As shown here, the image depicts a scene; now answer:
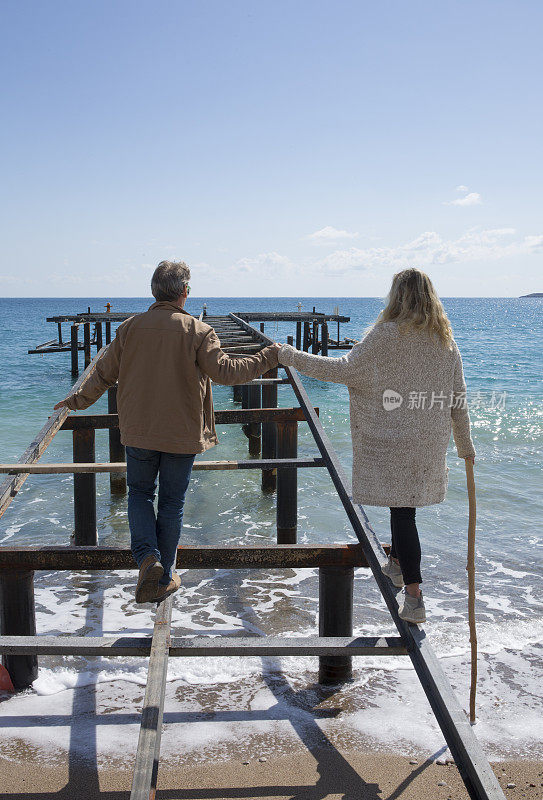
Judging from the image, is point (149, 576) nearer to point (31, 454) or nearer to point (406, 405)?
point (406, 405)

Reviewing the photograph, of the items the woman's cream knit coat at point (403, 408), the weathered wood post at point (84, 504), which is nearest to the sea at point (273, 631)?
the weathered wood post at point (84, 504)

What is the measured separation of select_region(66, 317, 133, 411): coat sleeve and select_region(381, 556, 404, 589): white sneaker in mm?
A: 1585

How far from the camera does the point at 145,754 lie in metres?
2.28

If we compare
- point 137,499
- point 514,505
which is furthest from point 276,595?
point 514,505

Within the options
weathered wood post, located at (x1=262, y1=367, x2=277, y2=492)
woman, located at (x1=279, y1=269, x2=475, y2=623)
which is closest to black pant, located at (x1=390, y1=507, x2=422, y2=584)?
woman, located at (x1=279, y1=269, x2=475, y2=623)

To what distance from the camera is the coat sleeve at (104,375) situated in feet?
10.1

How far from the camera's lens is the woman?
280 cm

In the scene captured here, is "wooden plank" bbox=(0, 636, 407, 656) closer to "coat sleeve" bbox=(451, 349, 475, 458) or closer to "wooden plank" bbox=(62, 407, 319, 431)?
"coat sleeve" bbox=(451, 349, 475, 458)

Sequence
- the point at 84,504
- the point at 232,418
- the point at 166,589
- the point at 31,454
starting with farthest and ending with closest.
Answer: the point at 84,504 → the point at 232,418 → the point at 31,454 → the point at 166,589

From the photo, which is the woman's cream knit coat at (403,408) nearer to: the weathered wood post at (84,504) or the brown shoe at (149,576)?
the brown shoe at (149,576)

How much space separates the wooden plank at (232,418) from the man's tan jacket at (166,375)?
3.52 metres

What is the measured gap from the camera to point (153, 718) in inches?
97.2

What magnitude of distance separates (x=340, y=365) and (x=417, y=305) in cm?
43

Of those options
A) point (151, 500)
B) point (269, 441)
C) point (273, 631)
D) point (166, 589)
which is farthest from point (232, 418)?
point (166, 589)
